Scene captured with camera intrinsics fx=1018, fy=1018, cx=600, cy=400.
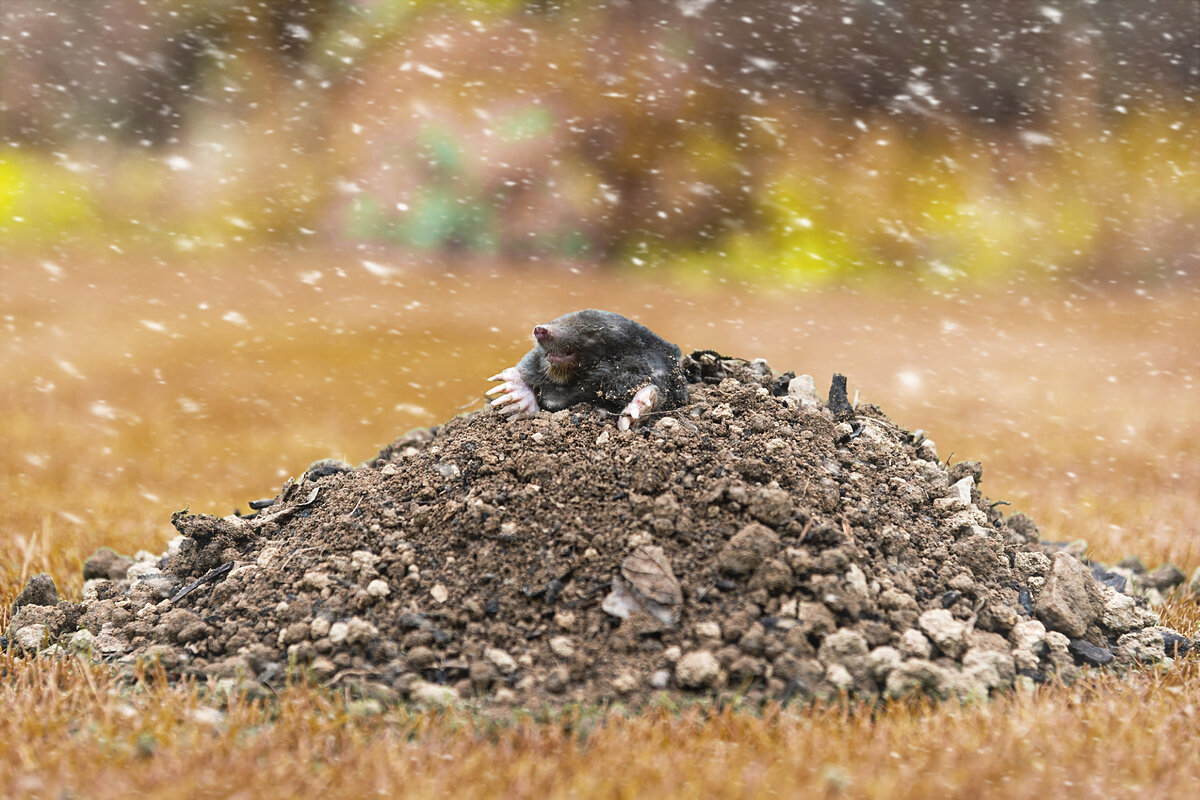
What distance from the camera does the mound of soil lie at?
141 inches

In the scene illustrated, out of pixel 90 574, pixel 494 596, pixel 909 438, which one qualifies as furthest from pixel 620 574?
pixel 90 574

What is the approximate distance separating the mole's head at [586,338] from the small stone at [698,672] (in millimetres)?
1664

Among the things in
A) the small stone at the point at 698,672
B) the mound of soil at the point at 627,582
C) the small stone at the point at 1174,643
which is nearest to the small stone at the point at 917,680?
the mound of soil at the point at 627,582

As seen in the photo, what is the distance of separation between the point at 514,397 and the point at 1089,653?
8.90 ft

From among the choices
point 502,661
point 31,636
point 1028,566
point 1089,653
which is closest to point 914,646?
point 1089,653

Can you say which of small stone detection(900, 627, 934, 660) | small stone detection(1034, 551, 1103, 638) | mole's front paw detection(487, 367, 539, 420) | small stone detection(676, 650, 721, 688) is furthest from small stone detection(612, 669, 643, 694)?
small stone detection(1034, 551, 1103, 638)

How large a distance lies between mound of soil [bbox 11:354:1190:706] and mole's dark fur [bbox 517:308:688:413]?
0.42 ft

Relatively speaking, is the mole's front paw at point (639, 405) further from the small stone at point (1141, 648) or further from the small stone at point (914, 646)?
the small stone at point (1141, 648)

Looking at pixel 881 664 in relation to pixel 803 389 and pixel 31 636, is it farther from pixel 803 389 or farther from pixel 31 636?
pixel 31 636

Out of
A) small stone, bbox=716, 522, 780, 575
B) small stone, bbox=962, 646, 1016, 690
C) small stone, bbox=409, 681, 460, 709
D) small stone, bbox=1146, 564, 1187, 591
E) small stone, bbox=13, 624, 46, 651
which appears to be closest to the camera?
small stone, bbox=409, 681, 460, 709

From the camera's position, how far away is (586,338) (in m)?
4.64

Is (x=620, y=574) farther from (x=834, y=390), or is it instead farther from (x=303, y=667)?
(x=834, y=390)

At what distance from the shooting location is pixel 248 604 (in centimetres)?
406

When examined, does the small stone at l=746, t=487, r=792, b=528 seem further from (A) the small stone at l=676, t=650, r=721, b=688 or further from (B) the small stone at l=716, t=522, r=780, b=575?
(A) the small stone at l=676, t=650, r=721, b=688
